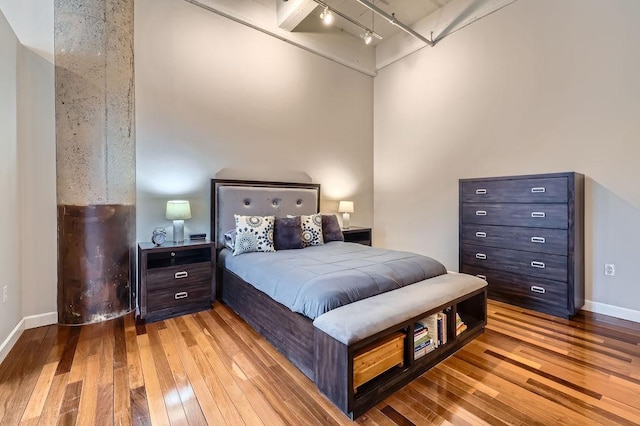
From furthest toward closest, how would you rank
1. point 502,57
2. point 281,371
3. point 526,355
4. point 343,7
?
1. point 343,7
2. point 502,57
3. point 526,355
4. point 281,371

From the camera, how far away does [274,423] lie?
1401mm

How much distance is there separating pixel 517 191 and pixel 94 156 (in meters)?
4.07

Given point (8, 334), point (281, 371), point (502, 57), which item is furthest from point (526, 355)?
point (8, 334)

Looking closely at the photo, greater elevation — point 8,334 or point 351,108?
point 351,108

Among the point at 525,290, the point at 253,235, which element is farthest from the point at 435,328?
the point at 253,235

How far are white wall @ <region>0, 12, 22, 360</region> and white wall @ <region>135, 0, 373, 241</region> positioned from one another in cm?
87

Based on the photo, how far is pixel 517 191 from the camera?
2.87m

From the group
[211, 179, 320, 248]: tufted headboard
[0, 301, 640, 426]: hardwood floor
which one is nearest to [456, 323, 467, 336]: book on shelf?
[0, 301, 640, 426]: hardwood floor

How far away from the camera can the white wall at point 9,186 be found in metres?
2.01

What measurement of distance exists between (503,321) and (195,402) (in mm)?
2555

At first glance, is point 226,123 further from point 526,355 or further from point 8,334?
point 526,355

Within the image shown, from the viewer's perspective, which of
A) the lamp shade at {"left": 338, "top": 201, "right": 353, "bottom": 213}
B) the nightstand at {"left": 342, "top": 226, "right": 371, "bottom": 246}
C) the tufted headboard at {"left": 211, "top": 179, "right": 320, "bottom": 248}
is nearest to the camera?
the tufted headboard at {"left": 211, "top": 179, "right": 320, "bottom": 248}

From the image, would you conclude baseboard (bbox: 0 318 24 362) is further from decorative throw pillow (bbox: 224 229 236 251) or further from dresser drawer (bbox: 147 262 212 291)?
decorative throw pillow (bbox: 224 229 236 251)

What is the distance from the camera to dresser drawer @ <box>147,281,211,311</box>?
2.58 metres
